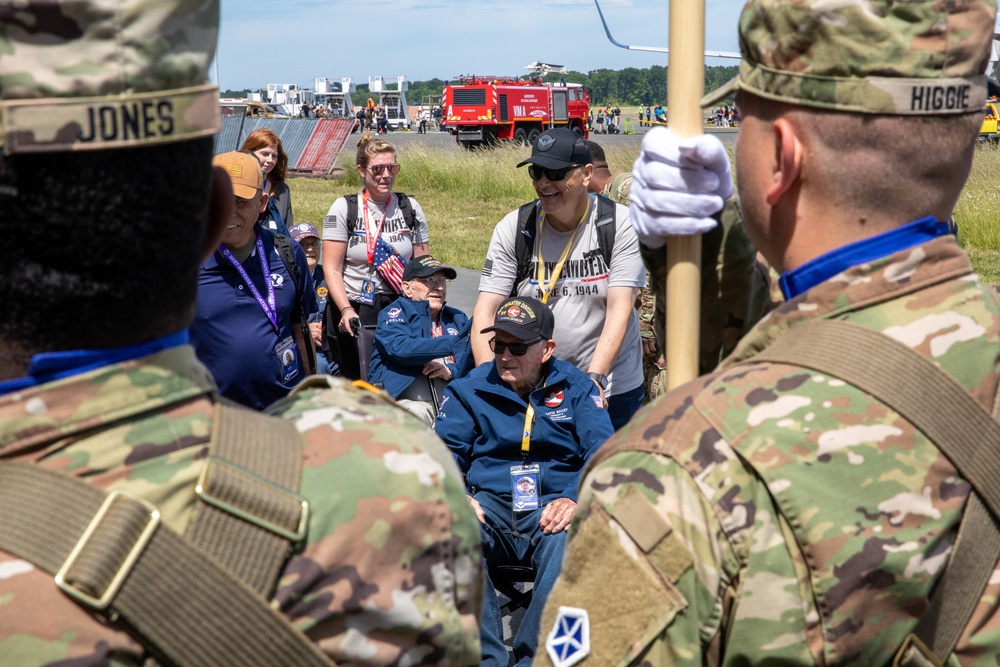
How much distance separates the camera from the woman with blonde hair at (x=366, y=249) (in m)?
6.52

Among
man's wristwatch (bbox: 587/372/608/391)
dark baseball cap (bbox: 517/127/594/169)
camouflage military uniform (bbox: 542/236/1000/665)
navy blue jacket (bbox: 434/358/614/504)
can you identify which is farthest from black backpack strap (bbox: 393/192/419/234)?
camouflage military uniform (bbox: 542/236/1000/665)

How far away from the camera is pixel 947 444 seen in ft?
4.76

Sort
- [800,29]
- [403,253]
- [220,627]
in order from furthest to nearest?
[403,253] < [800,29] < [220,627]

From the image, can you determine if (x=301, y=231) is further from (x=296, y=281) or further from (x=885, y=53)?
(x=885, y=53)

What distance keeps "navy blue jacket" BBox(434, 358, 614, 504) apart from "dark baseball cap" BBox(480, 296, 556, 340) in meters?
0.22

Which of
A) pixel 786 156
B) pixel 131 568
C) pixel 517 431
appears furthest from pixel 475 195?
pixel 131 568

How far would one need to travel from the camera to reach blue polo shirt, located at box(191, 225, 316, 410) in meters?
4.29

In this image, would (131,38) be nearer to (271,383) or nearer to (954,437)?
(954,437)

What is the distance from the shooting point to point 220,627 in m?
1.13

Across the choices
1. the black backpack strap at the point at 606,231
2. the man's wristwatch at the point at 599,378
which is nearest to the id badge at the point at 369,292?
the black backpack strap at the point at 606,231

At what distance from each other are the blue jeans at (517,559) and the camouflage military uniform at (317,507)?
8.87 ft

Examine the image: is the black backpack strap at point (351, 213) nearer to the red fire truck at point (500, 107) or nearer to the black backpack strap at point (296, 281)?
the black backpack strap at point (296, 281)

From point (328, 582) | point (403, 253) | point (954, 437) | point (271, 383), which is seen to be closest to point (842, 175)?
point (954, 437)

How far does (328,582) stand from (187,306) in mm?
399
